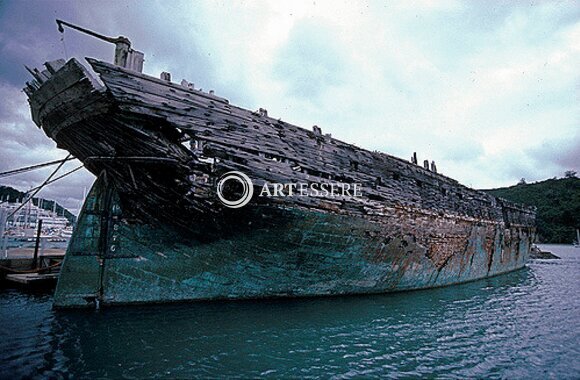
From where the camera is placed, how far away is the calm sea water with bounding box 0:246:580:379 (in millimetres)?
3869

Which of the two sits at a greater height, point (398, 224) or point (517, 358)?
point (398, 224)

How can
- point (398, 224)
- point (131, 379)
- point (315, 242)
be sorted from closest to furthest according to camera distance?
1. point (131, 379)
2. point (315, 242)
3. point (398, 224)

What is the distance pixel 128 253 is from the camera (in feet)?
20.8

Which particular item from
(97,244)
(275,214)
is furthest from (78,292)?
(275,214)

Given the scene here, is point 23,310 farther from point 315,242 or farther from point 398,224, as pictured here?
point 398,224

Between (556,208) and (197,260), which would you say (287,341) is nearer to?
(197,260)

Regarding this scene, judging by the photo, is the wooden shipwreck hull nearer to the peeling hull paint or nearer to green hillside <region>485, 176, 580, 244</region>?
the peeling hull paint

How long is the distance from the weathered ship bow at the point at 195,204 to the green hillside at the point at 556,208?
260ft

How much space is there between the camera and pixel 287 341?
16.2 feet

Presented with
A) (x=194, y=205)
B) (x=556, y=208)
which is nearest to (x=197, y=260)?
(x=194, y=205)

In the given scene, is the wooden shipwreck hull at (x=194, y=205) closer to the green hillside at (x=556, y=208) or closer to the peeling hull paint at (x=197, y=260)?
the peeling hull paint at (x=197, y=260)

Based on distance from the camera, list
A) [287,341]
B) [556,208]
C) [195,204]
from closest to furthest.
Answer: [287,341], [195,204], [556,208]

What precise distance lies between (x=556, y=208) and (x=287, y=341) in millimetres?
91630

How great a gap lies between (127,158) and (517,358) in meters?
7.16
